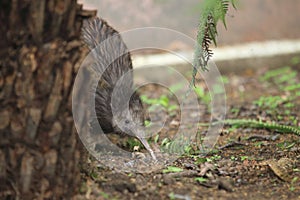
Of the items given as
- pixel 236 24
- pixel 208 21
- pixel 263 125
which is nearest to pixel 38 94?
pixel 208 21

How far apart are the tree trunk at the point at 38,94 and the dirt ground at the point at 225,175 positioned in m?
0.29

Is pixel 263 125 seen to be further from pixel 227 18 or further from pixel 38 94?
pixel 227 18

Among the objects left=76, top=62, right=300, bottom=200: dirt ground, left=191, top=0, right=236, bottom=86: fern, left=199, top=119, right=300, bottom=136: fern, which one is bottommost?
left=76, top=62, right=300, bottom=200: dirt ground

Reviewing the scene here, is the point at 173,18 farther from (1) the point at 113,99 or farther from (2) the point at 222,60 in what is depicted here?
(1) the point at 113,99

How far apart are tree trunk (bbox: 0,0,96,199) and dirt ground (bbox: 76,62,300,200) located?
29 centimetres

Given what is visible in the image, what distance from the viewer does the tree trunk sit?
107 inches

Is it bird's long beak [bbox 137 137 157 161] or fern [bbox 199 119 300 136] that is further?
fern [bbox 199 119 300 136]

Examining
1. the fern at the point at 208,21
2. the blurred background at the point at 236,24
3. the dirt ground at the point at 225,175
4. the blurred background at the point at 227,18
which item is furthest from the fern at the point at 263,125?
the blurred background at the point at 227,18

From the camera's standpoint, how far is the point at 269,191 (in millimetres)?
3305

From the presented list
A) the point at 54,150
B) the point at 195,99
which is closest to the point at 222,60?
the point at 195,99

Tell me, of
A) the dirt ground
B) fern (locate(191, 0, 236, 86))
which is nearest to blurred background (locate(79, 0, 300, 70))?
the dirt ground

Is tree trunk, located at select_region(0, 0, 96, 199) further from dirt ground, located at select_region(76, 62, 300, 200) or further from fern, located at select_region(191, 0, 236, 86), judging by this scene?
fern, located at select_region(191, 0, 236, 86)

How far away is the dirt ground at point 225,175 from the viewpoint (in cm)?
311

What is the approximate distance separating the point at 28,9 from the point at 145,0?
514 centimetres
